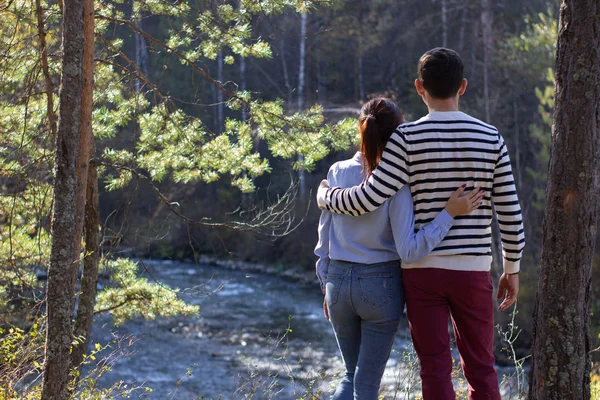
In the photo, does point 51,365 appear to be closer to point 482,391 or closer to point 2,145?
point 482,391

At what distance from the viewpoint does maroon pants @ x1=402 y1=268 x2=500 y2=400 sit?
252cm

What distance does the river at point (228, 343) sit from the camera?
10164 mm

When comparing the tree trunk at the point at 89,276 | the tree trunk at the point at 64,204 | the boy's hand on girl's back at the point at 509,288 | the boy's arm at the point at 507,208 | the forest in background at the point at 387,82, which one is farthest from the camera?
the forest in background at the point at 387,82

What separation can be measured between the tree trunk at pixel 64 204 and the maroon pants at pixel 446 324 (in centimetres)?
148

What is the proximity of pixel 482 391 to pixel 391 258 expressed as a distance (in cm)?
57

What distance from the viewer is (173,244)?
20.4 m

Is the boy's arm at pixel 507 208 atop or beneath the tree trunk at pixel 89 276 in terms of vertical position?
atop

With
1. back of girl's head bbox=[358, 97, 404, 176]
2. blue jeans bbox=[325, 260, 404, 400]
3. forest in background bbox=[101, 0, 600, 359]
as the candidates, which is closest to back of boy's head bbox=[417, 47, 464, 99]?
back of girl's head bbox=[358, 97, 404, 176]

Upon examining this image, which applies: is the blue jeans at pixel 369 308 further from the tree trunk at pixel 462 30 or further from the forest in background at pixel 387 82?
the tree trunk at pixel 462 30

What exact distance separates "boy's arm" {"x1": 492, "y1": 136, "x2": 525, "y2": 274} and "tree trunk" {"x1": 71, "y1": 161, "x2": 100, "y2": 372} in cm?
328

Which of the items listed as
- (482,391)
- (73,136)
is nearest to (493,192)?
(482,391)

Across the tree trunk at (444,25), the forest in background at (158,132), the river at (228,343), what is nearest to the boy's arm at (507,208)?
the forest in background at (158,132)

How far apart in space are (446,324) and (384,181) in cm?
55

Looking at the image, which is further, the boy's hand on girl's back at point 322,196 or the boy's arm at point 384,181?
the boy's hand on girl's back at point 322,196
